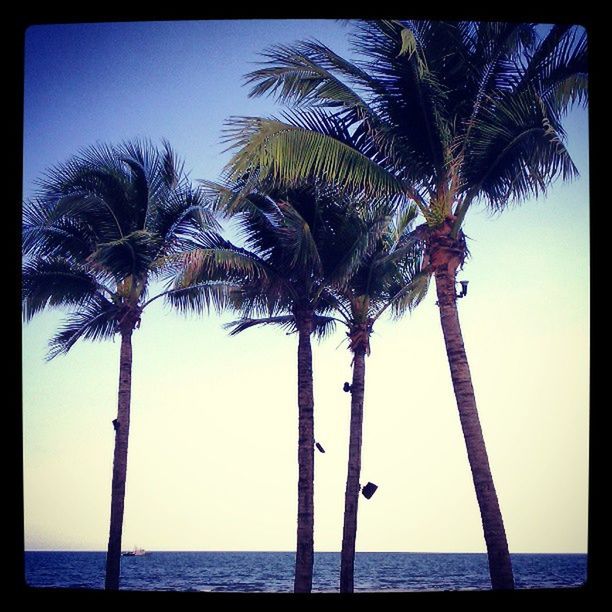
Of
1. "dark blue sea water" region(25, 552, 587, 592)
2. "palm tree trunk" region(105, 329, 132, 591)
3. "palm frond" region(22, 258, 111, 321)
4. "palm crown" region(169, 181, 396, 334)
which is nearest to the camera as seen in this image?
"palm crown" region(169, 181, 396, 334)

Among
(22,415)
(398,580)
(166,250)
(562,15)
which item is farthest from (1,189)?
(398,580)

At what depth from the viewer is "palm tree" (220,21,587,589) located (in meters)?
14.0

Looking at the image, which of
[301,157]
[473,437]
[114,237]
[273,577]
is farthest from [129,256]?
[273,577]

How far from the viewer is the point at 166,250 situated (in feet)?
66.9

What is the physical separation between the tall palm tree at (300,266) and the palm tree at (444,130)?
297cm

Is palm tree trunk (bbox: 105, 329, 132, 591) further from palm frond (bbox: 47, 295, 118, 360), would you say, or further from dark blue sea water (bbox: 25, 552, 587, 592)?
A: dark blue sea water (bbox: 25, 552, 587, 592)

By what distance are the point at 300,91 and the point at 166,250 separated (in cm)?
653

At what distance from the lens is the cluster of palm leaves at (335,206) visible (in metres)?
14.3

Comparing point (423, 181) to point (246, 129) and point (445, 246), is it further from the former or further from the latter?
point (246, 129)

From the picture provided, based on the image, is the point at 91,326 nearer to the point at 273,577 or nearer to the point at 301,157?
the point at 301,157

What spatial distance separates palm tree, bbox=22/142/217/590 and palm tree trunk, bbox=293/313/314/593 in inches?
104

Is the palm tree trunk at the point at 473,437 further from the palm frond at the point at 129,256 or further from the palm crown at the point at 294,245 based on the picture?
the palm frond at the point at 129,256

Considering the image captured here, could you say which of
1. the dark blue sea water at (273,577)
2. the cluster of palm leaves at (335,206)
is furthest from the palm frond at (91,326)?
the dark blue sea water at (273,577)

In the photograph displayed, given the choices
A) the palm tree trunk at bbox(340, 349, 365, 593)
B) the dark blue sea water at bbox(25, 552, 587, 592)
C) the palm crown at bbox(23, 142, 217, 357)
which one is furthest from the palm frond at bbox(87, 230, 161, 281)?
the dark blue sea water at bbox(25, 552, 587, 592)
